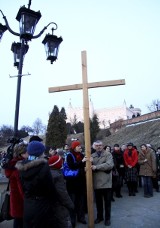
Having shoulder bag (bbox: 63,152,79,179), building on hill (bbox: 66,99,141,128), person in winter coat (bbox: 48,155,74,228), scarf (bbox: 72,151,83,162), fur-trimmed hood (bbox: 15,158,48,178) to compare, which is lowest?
person in winter coat (bbox: 48,155,74,228)

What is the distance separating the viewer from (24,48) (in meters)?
6.46

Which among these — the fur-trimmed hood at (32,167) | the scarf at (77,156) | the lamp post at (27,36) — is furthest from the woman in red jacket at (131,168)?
the fur-trimmed hood at (32,167)

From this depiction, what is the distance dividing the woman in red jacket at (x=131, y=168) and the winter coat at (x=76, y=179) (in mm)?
3519

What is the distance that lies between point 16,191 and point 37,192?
39.1 inches

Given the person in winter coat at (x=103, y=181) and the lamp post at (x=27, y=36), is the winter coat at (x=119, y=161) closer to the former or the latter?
the person in winter coat at (x=103, y=181)

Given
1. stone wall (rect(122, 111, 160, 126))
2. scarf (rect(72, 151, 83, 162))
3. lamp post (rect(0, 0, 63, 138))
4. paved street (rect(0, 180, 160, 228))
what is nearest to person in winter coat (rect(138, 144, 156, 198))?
paved street (rect(0, 180, 160, 228))

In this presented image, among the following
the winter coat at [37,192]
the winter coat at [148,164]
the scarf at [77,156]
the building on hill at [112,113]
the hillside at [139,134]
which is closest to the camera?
the winter coat at [37,192]

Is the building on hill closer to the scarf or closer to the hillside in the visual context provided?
the hillside

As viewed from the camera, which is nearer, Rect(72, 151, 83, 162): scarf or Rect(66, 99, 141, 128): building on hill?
Rect(72, 151, 83, 162): scarf

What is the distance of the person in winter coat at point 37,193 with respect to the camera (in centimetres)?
354

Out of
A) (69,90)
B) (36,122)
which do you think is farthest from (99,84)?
(36,122)

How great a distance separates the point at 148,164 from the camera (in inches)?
360

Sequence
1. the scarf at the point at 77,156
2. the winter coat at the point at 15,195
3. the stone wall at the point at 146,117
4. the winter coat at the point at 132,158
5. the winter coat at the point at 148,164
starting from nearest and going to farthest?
the winter coat at the point at 15,195 < the scarf at the point at 77,156 < the winter coat at the point at 148,164 < the winter coat at the point at 132,158 < the stone wall at the point at 146,117

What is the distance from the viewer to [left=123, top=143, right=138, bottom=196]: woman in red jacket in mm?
9272
